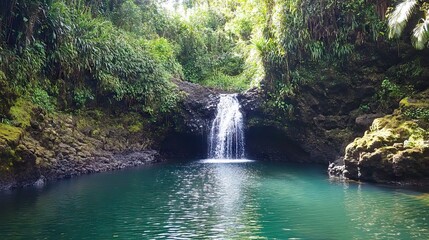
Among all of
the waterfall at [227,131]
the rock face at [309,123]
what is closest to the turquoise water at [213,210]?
the rock face at [309,123]

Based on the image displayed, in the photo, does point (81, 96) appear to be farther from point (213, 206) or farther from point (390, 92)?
point (390, 92)

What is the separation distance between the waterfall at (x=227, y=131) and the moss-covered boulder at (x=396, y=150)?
1046 centimetres

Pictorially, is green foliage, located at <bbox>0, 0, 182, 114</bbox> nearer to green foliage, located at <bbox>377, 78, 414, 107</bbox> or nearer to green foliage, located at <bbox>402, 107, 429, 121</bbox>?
green foliage, located at <bbox>377, 78, 414, 107</bbox>

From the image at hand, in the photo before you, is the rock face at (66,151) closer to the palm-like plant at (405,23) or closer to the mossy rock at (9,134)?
the mossy rock at (9,134)

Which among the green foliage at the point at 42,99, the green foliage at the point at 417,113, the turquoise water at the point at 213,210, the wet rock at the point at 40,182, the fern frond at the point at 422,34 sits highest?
the fern frond at the point at 422,34

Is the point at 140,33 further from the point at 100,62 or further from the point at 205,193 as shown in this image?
the point at 205,193

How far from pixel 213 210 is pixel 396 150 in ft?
25.0

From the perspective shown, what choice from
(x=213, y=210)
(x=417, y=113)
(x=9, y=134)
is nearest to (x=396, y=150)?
(x=417, y=113)

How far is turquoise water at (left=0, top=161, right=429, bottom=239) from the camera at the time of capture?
9047 millimetres

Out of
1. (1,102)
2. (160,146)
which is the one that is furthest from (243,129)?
(1,102)

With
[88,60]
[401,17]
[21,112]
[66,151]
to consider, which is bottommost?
[66,151]

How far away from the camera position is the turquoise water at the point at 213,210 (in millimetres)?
9047

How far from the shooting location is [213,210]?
37.5 ft

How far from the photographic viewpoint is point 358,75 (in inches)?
867
